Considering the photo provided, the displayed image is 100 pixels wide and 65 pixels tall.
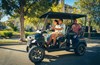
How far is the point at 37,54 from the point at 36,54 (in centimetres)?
6

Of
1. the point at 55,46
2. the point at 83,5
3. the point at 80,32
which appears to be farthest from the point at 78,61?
the point at 83,5

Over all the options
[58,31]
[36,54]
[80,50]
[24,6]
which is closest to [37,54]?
[36,54]

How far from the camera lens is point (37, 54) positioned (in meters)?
11.2

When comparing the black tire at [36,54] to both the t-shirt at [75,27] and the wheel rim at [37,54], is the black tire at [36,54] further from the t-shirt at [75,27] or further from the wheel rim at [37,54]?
the t-shirt at [75,27]

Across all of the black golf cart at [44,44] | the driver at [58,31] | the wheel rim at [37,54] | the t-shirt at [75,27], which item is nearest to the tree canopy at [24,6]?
the black golf cart at [44,44]

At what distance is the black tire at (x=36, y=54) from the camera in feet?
36.3

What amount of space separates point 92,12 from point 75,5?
298 cm

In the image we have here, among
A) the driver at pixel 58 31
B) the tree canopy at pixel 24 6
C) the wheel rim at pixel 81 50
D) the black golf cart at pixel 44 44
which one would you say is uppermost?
the tree canopy at pixel 24 6

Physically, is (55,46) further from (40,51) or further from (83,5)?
(83,5)

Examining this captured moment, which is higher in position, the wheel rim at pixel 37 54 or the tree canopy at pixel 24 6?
the tree canopy at pixel 24 6

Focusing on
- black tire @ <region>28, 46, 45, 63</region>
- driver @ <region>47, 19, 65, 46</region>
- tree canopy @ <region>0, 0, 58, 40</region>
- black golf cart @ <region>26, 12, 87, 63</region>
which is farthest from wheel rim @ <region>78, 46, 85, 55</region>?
tree canopy @ <region>0, 0, 58, 40</region>

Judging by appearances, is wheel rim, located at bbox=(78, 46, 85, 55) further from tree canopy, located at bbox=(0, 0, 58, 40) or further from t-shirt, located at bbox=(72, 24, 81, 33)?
tree canopy, located at bbox=(0, 0, 58, 40)

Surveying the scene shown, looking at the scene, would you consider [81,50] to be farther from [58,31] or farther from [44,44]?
[44,44]

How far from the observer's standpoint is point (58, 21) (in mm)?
13031
